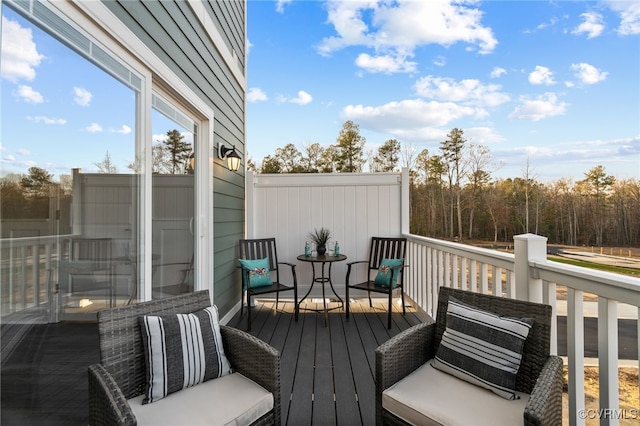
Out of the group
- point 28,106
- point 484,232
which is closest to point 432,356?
point 28,106

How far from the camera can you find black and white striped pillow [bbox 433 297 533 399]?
4.41 ft

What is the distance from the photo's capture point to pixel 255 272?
3.60m

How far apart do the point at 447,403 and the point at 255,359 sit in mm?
892

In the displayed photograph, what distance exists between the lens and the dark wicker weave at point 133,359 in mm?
1142

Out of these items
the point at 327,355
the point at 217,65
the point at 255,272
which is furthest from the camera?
the point at 255,272

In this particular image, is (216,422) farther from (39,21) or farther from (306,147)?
(306,147)

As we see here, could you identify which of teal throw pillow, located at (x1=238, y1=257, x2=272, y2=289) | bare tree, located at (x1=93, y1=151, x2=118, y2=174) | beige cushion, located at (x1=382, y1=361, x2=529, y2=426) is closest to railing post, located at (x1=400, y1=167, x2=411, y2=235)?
teal throw pillow, located at (x1=238, y1=257, x2=272, y2=289)

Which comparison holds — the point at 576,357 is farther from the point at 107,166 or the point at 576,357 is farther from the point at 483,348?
the point at 107,166

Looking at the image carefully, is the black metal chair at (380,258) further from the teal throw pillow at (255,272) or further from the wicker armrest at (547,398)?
the wicker armrest at (547,398)

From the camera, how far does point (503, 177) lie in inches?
406

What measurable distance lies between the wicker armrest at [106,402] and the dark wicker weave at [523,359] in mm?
1027

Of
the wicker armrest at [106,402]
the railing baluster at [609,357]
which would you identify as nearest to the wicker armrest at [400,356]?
the railing baluster at [609,357]

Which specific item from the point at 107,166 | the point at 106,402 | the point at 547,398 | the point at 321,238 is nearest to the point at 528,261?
the point at 547,398

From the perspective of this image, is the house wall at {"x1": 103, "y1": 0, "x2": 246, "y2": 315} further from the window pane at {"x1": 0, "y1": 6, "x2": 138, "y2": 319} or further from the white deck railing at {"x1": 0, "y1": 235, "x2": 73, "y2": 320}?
the white deck railing at {"x1": 0, "y1": 235, "x2": 73, "y2": 320}
